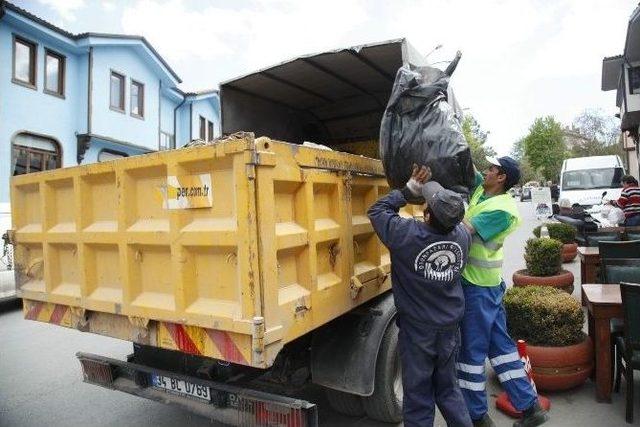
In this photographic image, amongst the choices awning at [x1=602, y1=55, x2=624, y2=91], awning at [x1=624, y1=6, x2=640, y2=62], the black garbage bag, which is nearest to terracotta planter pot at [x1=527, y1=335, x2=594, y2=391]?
the black garbage bag

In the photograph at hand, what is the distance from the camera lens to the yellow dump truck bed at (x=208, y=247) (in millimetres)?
1948

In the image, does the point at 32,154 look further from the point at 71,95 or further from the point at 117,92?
the point at 117,92

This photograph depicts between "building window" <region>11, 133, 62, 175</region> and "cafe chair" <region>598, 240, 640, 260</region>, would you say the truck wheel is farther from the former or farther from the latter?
"building window" <region>11, 133, 62, 175</region>

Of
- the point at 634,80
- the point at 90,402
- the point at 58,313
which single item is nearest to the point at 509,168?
the point at 58,313

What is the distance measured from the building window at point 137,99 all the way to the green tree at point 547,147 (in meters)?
34.3

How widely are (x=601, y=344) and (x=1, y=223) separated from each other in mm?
10315

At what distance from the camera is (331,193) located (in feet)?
8.45

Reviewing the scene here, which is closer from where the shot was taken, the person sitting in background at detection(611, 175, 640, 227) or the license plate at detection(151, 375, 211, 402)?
the license plate at detection(151, 375, 211, 402)

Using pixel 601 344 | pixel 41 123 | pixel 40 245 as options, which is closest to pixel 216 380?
pixel 40 245

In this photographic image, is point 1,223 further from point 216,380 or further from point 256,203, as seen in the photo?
point 256,203

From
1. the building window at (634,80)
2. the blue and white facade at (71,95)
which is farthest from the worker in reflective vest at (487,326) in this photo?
the building window at (634,80)

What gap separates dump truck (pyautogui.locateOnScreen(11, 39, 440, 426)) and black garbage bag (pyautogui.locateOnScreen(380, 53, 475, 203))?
27cm

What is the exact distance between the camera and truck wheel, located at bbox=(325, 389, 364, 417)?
301cm

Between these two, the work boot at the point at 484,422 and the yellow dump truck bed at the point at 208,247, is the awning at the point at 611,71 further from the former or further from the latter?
the yellow dump truck bed at the point at 208,247
